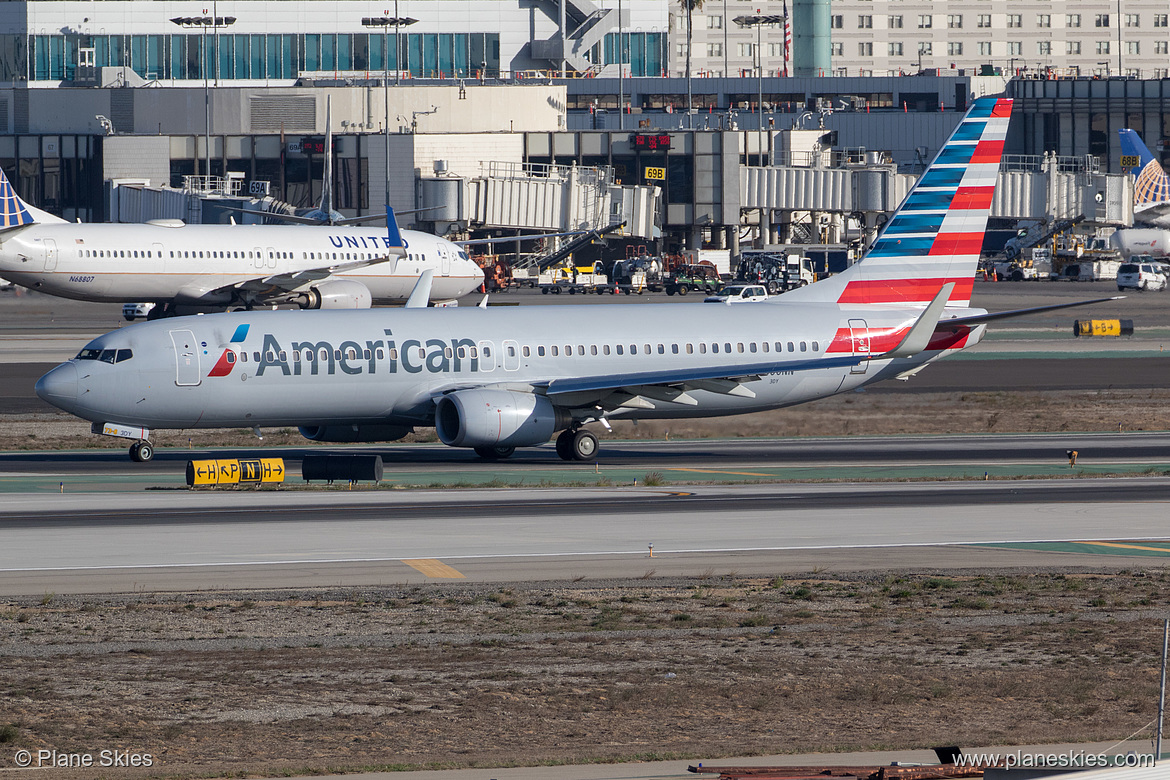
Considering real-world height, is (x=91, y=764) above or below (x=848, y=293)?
below

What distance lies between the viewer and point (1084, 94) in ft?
594

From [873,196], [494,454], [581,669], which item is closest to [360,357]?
[494,454]

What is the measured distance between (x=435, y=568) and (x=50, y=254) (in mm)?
59177

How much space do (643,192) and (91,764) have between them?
121030 millimetres

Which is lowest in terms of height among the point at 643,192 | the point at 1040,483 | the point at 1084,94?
the point at 1040,483

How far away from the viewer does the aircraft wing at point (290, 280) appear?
3292 inches

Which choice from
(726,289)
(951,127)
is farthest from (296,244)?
(951,127)

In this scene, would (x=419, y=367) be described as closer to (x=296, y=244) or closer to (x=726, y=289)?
(x=296, y=244)

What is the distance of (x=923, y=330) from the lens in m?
43.9

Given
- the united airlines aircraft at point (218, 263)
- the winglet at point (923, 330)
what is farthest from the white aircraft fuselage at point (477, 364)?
the united airlines aircraft at point (218, 263)

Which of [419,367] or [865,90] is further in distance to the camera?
[865,90]

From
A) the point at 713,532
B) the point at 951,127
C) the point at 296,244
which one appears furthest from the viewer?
the point at 951,127

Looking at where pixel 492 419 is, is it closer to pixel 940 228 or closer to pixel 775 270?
pixel 940 228

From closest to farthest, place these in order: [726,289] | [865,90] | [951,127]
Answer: [726,289], [951,127], [865,90]
